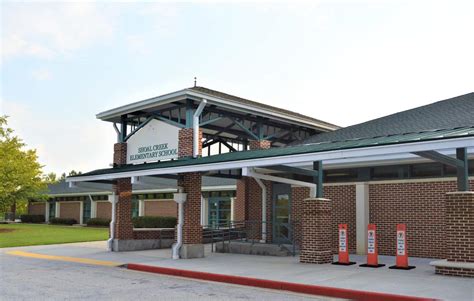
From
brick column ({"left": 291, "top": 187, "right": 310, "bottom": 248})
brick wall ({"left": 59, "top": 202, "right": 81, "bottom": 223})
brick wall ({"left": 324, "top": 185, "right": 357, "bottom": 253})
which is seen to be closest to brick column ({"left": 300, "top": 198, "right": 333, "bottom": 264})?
brick wall ({"left": 324, "top": 185, "right": 357, "bottom": 253})

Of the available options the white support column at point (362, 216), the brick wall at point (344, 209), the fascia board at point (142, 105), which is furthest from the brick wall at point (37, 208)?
the white support column at point (362, 216)

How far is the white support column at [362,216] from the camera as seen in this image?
696 inches

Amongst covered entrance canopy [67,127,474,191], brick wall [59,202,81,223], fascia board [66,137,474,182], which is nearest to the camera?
fascia board [66,137,474,182]

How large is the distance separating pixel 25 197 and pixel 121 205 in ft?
73.7

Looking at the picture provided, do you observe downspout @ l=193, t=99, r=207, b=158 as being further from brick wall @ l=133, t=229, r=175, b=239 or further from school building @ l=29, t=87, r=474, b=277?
brick wall @ l=133, t=229, r=175, b=239

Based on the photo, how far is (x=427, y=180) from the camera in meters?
16.4

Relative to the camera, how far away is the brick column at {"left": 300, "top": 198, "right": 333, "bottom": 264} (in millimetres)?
14859

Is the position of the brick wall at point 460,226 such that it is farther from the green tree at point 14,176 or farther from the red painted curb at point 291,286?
the green tree at point 14,176

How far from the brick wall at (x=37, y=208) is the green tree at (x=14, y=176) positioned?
536 inches

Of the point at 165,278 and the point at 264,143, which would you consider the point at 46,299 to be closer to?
the point at 165,278

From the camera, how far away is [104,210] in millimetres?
45125

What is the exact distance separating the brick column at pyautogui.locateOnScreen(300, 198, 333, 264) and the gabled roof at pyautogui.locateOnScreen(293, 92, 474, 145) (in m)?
3.62

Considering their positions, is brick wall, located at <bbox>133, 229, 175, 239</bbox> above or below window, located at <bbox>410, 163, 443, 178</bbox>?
below

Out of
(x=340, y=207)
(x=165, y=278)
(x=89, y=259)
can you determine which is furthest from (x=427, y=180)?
(x=89, y=259)
